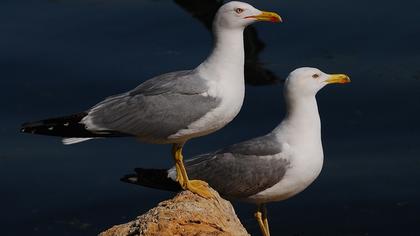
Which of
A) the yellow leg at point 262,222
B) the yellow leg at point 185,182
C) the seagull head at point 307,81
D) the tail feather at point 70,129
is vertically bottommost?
the yellow leg at point 262,222

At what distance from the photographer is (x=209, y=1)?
1628 cm

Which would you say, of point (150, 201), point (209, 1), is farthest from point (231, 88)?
point (209, 1)

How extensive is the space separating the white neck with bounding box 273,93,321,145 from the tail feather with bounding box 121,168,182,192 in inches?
35.8

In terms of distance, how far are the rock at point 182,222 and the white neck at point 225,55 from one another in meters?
1.67

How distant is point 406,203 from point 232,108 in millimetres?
3405

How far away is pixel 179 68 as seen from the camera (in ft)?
45.5

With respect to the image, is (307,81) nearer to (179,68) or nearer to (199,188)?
(199,188)

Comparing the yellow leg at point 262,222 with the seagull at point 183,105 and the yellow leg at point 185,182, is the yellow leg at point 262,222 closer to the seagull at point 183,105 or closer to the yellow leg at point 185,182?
the yellow leg at point 185,182

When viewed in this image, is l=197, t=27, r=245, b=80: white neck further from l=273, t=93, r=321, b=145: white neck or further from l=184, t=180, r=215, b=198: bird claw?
l=273, t=93, r=321, b=145: white neck

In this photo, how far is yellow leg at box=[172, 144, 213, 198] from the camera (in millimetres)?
9062

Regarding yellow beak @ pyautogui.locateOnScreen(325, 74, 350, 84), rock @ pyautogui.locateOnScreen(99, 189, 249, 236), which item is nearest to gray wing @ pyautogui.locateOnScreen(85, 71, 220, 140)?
yellow beak @ pyautogui.locateOnScreen(325, 74, 350, 84)

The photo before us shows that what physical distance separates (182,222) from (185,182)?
189 centimetres

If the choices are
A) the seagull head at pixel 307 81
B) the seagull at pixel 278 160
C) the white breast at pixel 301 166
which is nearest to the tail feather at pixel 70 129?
the seagull at pixel 278 160

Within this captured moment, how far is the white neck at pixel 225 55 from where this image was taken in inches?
378
